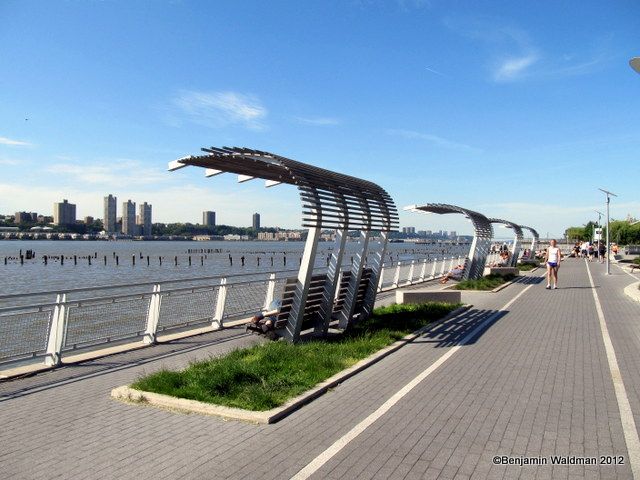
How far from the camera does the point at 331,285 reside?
9930 mm

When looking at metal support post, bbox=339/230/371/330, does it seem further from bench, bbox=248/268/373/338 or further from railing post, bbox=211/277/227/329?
railing post, bbox=211/277/227/329

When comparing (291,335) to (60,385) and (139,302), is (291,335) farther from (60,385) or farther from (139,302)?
(60,385)

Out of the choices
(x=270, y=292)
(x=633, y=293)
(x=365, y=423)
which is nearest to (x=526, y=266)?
(x=633, y=293)

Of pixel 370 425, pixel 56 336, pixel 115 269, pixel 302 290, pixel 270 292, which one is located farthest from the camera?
pixel 115 269

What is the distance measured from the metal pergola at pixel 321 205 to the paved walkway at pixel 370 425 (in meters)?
1.68

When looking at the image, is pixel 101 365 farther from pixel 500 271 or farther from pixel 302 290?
pixel 500 271

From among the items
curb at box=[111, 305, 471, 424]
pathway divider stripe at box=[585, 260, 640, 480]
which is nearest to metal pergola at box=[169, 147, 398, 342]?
curb at box=[111, 305, 471, 424]

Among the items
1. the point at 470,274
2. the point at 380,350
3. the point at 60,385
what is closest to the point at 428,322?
the point at 380,350

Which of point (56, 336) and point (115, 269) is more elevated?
point (56, 336)

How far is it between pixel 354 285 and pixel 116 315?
165 inches

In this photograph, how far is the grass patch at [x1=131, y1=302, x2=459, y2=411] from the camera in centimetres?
609

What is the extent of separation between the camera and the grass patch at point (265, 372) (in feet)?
20.0

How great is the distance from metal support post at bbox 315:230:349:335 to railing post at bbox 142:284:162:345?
104 inches

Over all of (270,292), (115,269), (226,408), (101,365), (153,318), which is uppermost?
(270,292)
